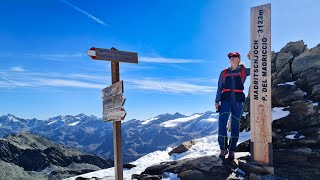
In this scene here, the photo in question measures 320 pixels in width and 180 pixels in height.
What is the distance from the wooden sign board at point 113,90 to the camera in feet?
36.8

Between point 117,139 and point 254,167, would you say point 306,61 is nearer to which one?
point 254,167

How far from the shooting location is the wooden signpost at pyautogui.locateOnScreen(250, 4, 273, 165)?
15250 mm

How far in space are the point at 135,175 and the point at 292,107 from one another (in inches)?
426

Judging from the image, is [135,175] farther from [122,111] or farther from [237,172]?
[122,111]

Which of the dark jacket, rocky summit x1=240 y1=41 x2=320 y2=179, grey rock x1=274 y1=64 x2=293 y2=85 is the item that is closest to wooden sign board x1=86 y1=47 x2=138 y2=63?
the dark jacket

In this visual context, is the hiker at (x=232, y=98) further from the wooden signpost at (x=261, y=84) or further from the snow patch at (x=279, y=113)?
the snow patch at (x=279, y=113)

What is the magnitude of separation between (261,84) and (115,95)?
729 cm

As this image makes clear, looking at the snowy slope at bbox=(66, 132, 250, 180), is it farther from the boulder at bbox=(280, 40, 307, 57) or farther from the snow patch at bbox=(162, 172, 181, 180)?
the boulder at bbox=(280, 40, 307, 57)

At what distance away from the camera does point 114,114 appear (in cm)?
1155

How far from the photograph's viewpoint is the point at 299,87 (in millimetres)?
22953

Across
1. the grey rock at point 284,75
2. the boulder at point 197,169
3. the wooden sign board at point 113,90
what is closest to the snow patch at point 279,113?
the grey rock at point 284,75

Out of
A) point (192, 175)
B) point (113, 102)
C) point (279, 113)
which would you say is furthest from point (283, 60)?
point (113, 102)

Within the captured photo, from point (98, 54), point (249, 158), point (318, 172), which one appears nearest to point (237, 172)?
point (249, 158)

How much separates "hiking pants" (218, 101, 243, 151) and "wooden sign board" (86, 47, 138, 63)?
5.69 m
